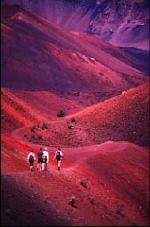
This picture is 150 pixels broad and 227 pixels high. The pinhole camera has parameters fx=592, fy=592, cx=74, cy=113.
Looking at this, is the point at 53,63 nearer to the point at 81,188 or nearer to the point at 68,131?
the point at 68,131

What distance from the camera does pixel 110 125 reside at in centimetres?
3575

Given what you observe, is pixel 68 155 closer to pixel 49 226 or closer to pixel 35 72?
pixel 49 226

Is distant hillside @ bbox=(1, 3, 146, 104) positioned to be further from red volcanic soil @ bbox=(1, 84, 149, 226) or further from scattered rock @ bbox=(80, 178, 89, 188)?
scattered rock @ bbox=(80, 178, 89, 188)

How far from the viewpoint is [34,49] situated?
60.3m

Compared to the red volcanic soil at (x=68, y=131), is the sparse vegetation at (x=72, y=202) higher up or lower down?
lower down

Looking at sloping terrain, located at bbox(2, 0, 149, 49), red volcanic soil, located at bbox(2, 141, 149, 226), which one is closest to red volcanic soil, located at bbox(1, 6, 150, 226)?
red volcanic soil, located at bbox(2, 141, 149, 226)

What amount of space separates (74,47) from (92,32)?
45017 mm

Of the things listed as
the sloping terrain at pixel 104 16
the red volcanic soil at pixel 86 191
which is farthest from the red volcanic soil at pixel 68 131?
the sloping terrain at pixel 104 16

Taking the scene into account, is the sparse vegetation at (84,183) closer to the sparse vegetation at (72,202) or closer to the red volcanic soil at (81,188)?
the red volcanic soil at (81,188)

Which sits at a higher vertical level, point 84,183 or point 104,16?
point 104,16

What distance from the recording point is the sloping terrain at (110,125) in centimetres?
3406

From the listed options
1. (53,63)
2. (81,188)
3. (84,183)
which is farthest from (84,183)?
(53,63)

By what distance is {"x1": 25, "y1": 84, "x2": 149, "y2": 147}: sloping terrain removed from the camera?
34062mm

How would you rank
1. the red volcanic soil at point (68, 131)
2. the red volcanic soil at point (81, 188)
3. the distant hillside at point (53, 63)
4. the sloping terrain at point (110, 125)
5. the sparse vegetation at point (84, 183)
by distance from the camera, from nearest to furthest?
1. the red volcanic soil at point (81, 188)
2. the red volcanic soil at point (68, 131)
3. the sparse vegetation at point (84, 183)
4. the sloping terrain at point (110, 125)
5. the distant hillside at point (53, 63)
